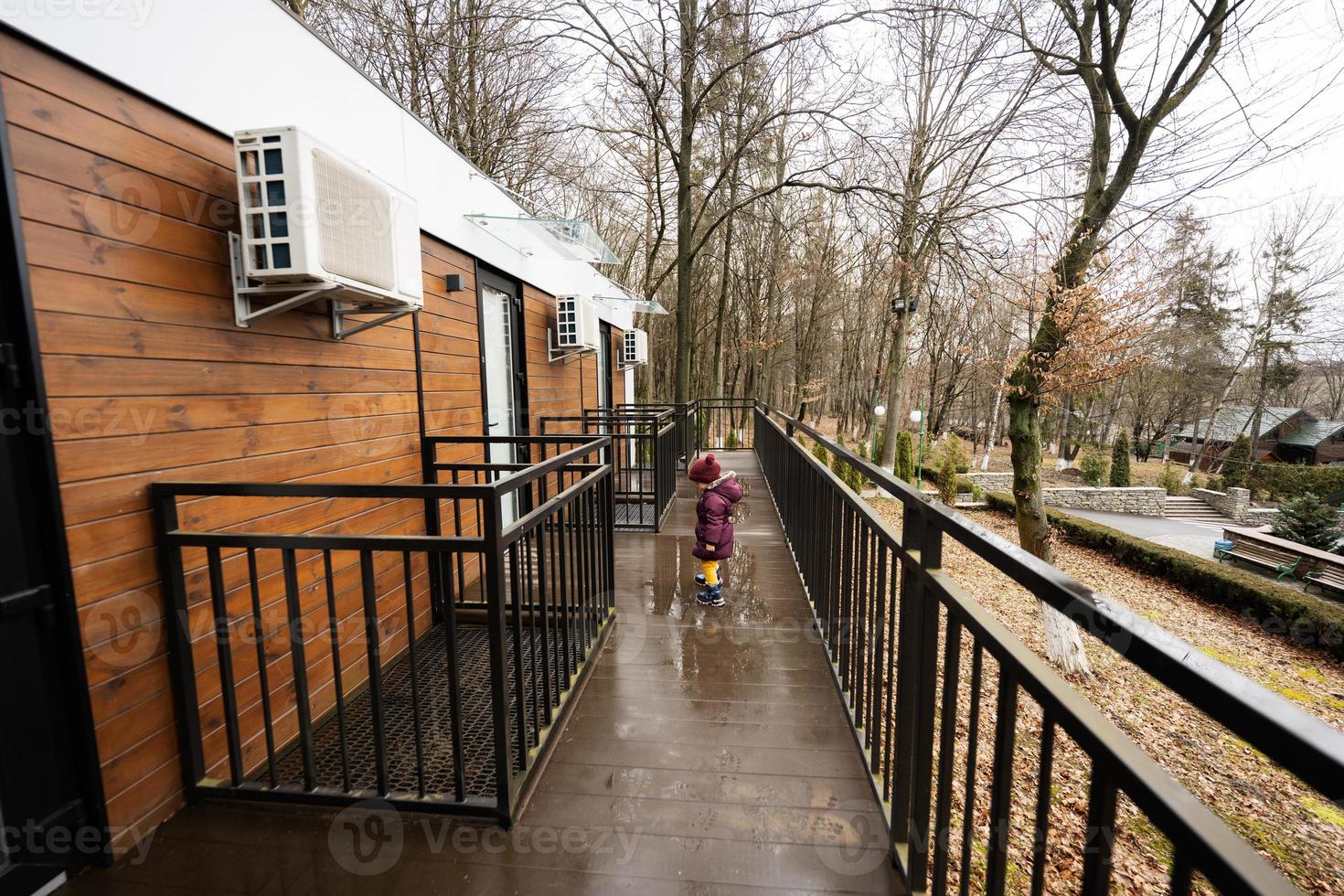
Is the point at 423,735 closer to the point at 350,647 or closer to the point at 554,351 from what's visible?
the point at 350,647

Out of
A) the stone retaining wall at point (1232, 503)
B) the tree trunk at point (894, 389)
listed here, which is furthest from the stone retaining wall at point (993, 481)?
the stone retaining wall at point (1232, 503)

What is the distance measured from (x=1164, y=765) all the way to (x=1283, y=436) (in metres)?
33.3

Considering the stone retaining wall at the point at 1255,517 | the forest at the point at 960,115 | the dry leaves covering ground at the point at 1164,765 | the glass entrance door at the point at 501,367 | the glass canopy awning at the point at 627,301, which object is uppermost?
the forest at the point at 960,115

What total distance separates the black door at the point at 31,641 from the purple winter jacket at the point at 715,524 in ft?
9.06

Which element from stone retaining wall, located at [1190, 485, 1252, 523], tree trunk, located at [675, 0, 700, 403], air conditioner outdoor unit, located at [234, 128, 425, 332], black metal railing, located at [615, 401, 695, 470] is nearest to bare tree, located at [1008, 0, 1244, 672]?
tree trunk, located at [675, 0, 700, 403]

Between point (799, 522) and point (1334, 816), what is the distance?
19.4 ft

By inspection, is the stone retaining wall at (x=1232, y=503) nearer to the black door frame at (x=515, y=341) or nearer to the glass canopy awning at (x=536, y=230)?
the glass canopy awning at (x=536, y=230)

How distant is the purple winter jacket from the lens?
3625 mm

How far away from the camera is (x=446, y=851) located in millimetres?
1680

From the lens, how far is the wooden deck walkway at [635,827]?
1.58 meters

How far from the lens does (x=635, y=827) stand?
177 cm

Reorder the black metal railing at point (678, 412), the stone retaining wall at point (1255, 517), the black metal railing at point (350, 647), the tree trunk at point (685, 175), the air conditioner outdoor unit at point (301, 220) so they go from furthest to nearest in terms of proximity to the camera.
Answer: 1. the stone retaining wall at point (1255, 517)
2. the black metal railing at point (678, 412)
3. the tree trunk at point (685, 175)
4. the air conditioner outdoor unit at point (301, 220)
5. the black metal railing at point (350, 647)

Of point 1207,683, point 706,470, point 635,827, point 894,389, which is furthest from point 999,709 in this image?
point 894,389

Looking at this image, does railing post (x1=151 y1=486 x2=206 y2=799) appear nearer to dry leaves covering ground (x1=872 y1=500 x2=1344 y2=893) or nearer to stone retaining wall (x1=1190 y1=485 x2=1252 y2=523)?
dry leaves covering ground (x1=872 y1=500 x2=1344 y2=893)
